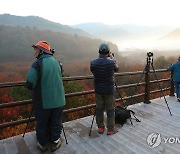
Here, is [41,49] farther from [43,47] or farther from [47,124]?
[47,124]

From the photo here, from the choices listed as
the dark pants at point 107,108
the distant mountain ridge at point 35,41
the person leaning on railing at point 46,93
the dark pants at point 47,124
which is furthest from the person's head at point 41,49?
the distant mountain ridge at point 35,41

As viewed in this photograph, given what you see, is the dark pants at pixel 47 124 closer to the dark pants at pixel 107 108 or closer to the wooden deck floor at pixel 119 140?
the wooden deck floor at pixel 119 140

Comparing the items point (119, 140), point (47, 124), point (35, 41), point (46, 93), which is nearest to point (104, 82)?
point (119, 140)

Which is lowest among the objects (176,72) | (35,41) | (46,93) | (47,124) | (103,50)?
(47,124)

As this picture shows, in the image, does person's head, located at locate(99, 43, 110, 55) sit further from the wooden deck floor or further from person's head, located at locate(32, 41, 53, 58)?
the wooden deck floor

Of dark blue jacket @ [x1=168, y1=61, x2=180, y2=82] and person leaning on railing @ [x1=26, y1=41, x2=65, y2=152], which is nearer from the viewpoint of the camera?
person leaning on railing @ [x1=26, y1=41, x2=65, y2=152]

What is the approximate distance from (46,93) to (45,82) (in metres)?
0.18

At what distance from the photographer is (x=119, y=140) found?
4.00m

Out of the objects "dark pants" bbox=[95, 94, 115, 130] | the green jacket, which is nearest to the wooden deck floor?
"dark pants" bbox=[95, 94, 115, 130]

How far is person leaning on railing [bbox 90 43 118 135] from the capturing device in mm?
4121

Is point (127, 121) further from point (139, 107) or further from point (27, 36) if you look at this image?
point (27, 36)

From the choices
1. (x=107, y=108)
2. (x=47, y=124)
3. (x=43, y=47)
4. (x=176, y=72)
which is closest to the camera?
(x=43, y=47)

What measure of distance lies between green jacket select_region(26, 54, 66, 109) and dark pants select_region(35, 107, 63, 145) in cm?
13

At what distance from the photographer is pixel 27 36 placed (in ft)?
383
